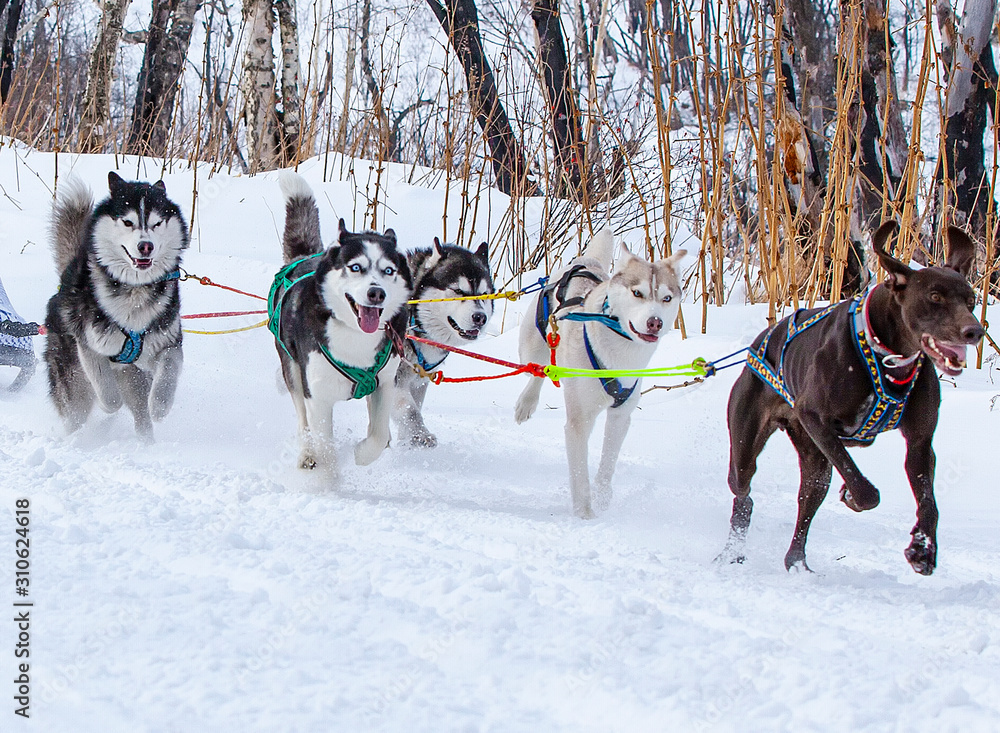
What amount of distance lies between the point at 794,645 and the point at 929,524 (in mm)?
594

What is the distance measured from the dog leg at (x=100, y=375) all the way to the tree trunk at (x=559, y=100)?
9.51 feet

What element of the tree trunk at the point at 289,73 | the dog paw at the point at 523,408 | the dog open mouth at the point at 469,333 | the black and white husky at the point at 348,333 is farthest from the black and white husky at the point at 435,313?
the tree trunk at the point at 289,73

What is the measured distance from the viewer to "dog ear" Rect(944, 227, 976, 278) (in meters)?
2.26

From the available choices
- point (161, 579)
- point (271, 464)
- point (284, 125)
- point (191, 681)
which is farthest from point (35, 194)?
point (191, 681)

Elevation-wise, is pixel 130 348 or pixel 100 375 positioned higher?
pixel 130 348

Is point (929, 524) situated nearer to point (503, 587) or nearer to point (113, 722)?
point (503, 587)

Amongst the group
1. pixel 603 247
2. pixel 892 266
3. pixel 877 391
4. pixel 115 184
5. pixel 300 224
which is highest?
pixel 115 184

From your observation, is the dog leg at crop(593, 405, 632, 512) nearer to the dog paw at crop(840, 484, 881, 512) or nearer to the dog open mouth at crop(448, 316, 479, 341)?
the dog open mouth at crop(448, 316, 479, 341)

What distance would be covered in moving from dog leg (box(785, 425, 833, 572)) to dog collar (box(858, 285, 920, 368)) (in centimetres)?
42

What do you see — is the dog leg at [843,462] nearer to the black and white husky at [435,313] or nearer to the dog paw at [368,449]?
the dog paw at [368,449]

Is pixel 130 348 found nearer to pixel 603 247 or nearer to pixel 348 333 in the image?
pixel 348 333

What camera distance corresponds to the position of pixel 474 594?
1.98m

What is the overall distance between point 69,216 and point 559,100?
317 cm

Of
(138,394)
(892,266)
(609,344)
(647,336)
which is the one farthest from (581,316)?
(138,394)
